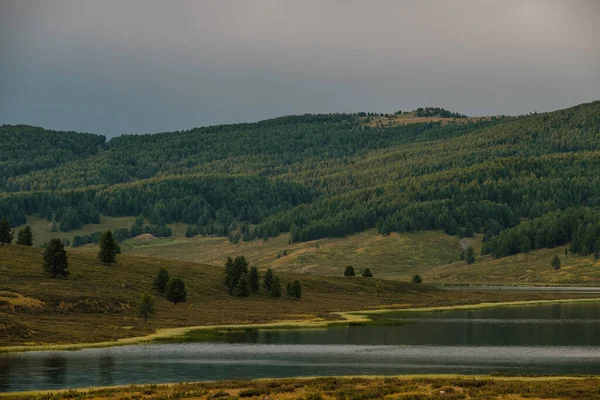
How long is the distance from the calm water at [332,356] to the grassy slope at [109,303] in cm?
1324

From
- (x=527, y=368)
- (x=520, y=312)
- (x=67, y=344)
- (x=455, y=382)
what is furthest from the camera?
(x=520, y=312)

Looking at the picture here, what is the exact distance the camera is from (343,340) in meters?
114

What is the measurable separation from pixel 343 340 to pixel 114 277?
68.6 metres

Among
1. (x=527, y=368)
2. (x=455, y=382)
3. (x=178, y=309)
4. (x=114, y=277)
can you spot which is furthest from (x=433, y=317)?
(x=455, y=382)

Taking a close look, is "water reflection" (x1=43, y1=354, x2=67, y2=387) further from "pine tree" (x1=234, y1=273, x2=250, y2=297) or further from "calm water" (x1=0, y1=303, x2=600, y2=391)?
"pine tree" (x1=234, y1=273, x2=250, y2=297)

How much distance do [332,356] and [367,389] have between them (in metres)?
28.6

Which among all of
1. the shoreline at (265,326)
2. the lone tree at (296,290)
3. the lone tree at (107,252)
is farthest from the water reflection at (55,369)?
the lone tree at (296,290)

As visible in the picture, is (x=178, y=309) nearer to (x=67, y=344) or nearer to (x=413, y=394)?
(x=67, y=344)

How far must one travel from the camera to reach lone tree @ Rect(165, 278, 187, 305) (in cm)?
15850

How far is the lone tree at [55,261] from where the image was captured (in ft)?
531

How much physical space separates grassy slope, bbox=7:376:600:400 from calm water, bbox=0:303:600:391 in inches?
298

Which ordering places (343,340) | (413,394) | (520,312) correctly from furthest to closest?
1. (520,312)
2. (343,340)
3. (413,394)

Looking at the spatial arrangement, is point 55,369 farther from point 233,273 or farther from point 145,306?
point 233,273

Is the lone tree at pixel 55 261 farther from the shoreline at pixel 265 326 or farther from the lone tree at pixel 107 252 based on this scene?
the shoreline at pixel 265 326
